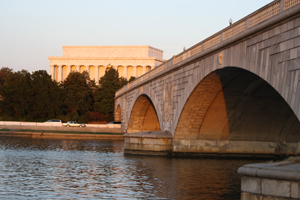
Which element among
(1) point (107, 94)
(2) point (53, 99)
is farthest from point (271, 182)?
(1) point (107, 94)

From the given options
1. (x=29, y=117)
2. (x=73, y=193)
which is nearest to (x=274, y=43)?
(x=73, y=193)

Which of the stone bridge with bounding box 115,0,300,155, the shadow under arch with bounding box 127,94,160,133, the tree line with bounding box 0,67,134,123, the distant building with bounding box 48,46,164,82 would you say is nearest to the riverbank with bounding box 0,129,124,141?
the shadow under arch with bounding box 127,94,160,133

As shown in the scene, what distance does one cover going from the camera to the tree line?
82938 millimetres

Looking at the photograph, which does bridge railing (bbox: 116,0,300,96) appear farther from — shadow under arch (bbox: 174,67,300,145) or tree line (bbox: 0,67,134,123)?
tree line (bbox: 0,67,134,123)

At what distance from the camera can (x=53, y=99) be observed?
85688 mm

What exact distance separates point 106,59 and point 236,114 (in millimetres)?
114212

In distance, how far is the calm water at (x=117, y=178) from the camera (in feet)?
54.6

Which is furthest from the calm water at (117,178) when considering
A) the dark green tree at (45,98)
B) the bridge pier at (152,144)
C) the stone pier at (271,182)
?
the dark green tree at (45,98)

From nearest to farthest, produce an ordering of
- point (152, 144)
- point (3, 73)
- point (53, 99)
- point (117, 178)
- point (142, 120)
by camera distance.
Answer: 1. point (117, 178)
2. point (152, 144)
3. point (142, 120)
4. point (53, 99)
5. point (3, 73)

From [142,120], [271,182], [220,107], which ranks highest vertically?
[220,107]

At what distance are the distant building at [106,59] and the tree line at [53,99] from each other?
43.2 m

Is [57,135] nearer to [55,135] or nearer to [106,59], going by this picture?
[55,135]

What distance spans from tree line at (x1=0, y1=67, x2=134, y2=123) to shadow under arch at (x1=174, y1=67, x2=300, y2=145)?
183ft

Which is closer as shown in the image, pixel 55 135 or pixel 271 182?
pixel 271 182
